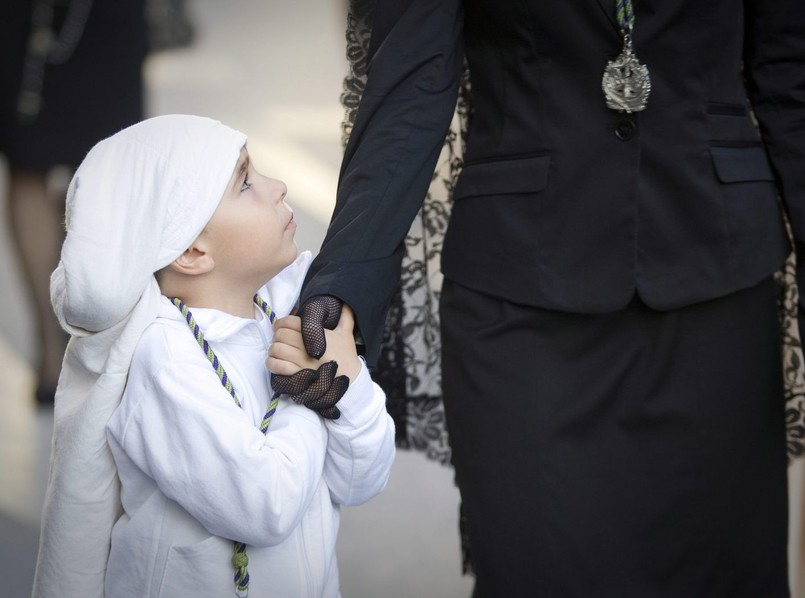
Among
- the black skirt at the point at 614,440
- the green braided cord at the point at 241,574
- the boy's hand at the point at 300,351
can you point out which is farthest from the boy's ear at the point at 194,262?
the black skirt at the point at 614,440

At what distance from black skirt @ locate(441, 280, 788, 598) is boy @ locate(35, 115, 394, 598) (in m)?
0.29

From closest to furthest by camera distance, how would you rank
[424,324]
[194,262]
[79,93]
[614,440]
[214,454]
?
[214,454] < [194,262] < [614,440] < [424,324] < [79,93]

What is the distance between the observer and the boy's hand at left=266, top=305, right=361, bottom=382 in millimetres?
1339

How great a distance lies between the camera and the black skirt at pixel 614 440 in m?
1.68

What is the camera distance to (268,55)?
5.22m

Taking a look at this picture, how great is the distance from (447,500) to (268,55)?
2.64 meters

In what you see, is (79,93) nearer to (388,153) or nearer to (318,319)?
(388,153)

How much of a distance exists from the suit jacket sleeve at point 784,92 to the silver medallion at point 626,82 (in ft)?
0.93

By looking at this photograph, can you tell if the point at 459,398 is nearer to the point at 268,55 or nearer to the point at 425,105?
the point at 425,105

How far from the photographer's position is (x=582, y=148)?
166cm

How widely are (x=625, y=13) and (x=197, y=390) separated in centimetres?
81

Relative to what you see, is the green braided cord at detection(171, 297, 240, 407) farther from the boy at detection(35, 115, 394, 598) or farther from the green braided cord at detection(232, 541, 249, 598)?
the green braided cord at detection(232, 541, 249, 598)

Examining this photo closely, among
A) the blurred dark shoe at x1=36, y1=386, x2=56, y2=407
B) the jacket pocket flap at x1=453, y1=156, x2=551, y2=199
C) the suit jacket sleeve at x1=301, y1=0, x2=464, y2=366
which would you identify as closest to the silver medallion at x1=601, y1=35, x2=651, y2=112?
the jacket pocket flap at x1=453, y1=156, x2=551, y2=199

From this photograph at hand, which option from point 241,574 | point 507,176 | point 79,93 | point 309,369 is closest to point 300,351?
point 309,369
